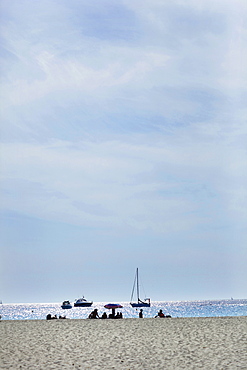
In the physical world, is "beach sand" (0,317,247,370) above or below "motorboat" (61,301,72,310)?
below

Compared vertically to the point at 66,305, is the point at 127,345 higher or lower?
lower

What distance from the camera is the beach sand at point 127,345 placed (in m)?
18.8

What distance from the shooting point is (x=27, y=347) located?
23469 mm

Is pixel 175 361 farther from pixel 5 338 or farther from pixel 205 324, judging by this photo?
pixel 205 324

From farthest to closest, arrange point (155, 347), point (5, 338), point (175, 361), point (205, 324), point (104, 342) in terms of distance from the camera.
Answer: point (205, 324), point (5, 338), point (104, 342), point (155, 347), point (175, 361)

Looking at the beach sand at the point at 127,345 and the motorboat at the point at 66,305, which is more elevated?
the motorboat at the point at 66,305

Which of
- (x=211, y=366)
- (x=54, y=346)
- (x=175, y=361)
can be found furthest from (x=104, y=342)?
(x=211, y=366)

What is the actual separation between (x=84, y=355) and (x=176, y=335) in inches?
324

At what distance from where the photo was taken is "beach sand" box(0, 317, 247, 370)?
61.5 feet

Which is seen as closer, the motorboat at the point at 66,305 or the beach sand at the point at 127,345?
the beach sand at the point at 127,345

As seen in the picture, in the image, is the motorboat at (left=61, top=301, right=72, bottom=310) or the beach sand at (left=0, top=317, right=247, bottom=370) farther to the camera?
the motorboat at (left=61, top=301, right=72, bottom=310)

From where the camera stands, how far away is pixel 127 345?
2406 cm

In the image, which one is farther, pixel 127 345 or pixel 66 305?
pixel 66 305

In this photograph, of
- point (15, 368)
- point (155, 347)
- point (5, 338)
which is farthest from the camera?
point (5, 338)
